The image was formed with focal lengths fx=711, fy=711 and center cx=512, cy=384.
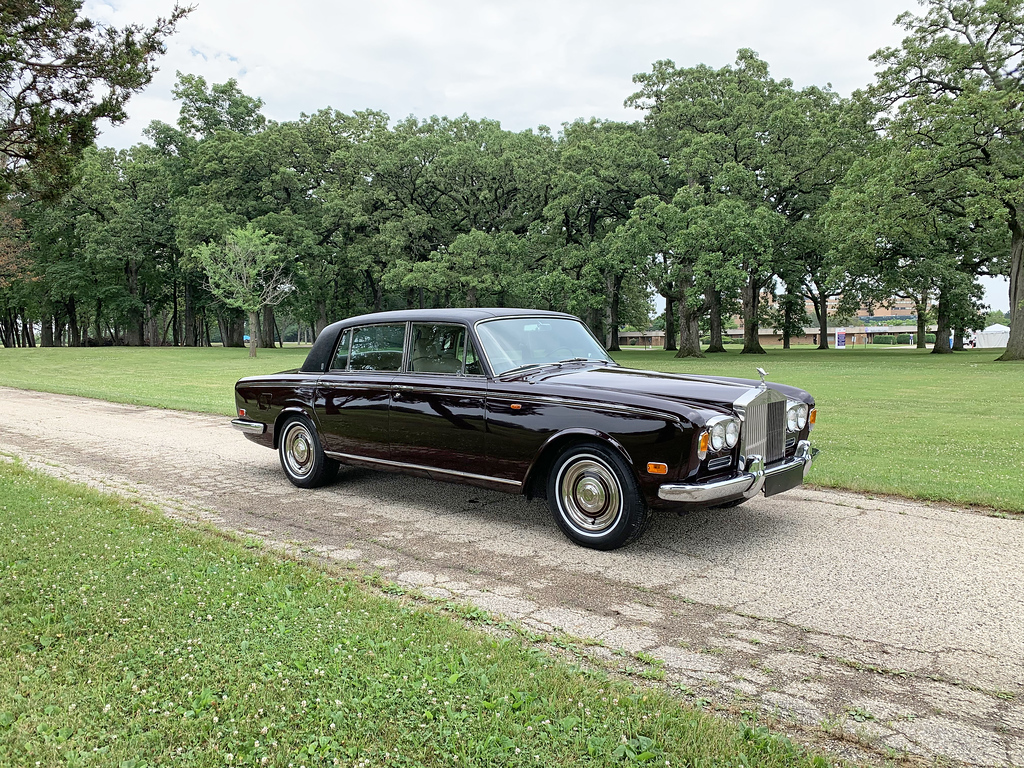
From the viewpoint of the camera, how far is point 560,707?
2797 mm

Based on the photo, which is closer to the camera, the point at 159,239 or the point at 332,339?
the point at 332,339

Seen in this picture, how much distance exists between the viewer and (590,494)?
519 cm

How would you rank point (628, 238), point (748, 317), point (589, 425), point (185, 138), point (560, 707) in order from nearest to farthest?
point (560, 707)
point (589, 425)
point (628, 238)
point (748, 317)
point (185, 138)

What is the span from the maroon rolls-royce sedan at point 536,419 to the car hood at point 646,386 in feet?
0.05

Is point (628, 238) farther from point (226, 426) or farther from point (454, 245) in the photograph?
point (226, 426)

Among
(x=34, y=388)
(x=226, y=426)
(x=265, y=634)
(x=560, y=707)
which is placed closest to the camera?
(x=560, y=707)

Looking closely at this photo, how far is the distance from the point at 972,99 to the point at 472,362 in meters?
32.2

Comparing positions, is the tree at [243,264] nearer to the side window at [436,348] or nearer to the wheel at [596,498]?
the side window at [436,348]

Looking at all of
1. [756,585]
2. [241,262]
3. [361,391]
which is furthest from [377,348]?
[241,262]

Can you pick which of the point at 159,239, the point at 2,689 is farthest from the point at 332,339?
the point at 159,239

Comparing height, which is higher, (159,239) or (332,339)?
(159,239)

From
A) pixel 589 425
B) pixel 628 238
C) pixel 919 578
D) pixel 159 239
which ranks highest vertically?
pixel 159 239

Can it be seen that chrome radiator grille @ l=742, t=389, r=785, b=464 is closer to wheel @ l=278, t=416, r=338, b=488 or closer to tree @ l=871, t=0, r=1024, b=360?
wheel @ l=278, t=416, r=338, b=488

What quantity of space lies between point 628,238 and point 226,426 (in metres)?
28.3
